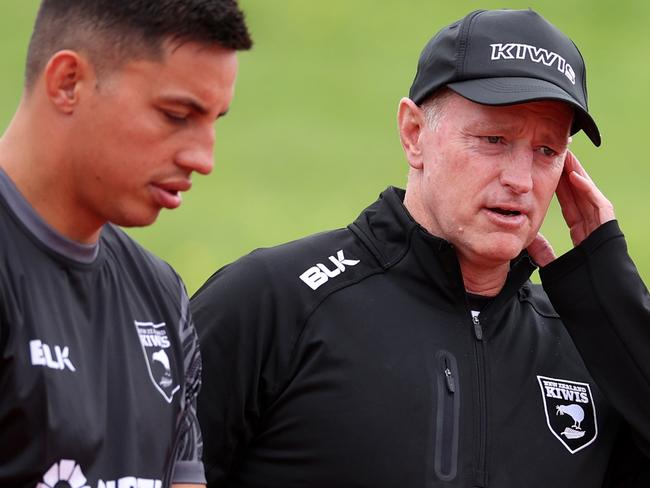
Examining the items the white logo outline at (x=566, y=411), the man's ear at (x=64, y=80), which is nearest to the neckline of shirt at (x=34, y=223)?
the man's ear at (x=64, y=80)

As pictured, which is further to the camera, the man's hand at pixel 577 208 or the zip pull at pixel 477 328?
the man's hand at pixel 577 208

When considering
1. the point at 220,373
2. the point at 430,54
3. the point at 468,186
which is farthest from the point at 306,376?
the point at 430,54

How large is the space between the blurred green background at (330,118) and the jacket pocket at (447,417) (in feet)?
25.8

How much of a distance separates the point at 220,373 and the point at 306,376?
0.22 metres

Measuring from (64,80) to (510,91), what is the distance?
1410 millimetres

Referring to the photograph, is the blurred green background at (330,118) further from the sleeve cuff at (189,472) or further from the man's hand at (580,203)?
the sleeve cuff at (189,472)

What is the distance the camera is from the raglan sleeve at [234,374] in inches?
170

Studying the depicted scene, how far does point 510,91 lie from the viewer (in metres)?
4.45

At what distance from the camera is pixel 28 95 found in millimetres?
3494

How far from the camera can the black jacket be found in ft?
14.1

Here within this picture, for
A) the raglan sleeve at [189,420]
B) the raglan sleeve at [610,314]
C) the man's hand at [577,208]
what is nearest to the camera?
the raglan sleeve at [189,420]

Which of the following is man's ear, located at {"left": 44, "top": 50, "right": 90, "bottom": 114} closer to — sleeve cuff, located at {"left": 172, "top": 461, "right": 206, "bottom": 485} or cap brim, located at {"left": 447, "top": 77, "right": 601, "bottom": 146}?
sleeve cuff, located at {"left": 172, "top": 461, "right": 206, "bottom": 485}

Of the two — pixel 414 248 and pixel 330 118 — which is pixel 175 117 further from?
pixel 330 118

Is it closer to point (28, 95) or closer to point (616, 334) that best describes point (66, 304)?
point (28, 95)
